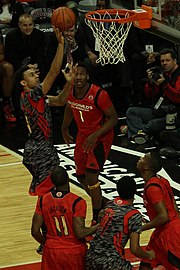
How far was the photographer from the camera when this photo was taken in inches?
A: 484

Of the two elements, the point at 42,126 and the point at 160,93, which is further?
the point at 160,93

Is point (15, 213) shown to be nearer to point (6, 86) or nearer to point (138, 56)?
point (6, 86)

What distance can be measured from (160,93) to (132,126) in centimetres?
65

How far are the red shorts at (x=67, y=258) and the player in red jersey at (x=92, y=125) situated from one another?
2.12 metres

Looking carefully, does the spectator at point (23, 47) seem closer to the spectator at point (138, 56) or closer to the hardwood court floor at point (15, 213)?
the spectator at point (138, 56)

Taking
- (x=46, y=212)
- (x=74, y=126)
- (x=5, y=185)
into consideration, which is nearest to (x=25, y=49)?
(x=74, y=126)

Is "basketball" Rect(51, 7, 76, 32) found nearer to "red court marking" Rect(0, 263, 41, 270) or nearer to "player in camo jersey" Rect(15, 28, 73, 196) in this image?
"player in camo jersey" Rect(15, 28, 73, 196)

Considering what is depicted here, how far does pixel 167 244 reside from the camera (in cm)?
800

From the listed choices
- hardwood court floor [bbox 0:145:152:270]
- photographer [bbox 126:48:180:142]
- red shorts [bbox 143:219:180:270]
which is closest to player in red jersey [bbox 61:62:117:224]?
hardwood court floor [bbox 0:145:152:270]

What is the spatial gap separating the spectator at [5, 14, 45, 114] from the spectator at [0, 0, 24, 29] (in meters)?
0.93

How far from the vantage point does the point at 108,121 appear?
32.0 ft

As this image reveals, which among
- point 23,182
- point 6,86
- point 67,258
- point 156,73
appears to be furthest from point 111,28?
point 67,258

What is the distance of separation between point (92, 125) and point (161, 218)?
7.51ft

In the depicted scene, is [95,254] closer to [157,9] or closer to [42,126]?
[42,126]
